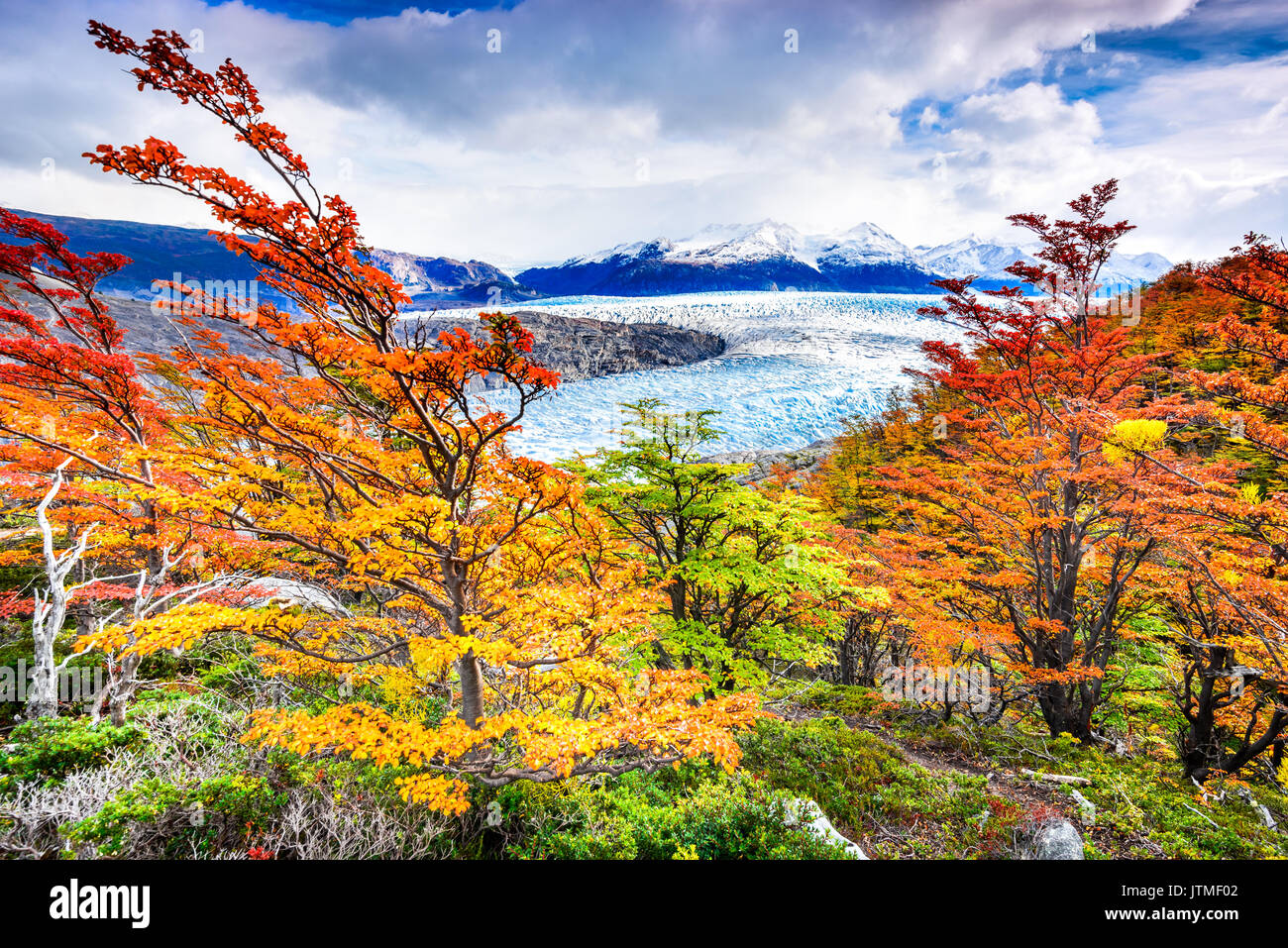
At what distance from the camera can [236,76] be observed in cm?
310

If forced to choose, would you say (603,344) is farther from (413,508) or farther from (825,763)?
(413,508)

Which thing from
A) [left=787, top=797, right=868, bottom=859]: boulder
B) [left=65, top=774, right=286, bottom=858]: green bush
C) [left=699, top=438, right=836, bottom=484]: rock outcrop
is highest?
[left=699, top=438, right=836, bottom=484]: rock outcrop

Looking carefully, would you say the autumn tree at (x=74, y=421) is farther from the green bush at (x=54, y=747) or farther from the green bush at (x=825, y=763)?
the green bush at (x=825, y=763)

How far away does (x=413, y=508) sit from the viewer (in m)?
3.97

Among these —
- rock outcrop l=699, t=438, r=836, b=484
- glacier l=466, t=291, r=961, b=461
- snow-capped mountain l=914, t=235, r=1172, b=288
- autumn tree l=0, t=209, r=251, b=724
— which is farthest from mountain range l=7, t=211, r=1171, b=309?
autumn tree l=0, t=209, r=251, b=724

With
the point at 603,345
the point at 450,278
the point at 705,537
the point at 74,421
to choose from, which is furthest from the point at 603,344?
the point at 450,278

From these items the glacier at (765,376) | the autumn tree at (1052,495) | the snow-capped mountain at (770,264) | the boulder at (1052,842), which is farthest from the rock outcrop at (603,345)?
the snow-capped mountain at (770,264)

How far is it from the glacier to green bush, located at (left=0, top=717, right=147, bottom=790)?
20.3m

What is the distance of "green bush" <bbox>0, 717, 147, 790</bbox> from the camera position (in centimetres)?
443

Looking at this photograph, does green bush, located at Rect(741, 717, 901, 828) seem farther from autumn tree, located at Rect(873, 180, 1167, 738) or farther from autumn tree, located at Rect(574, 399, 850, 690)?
autumn tree, located at Rect(873, 180, 1167, 738)

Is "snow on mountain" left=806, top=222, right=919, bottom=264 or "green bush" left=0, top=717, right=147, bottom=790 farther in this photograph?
"snow on mountain" left=806, top=222, right=919, bottom=264

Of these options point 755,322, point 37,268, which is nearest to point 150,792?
point 37,268

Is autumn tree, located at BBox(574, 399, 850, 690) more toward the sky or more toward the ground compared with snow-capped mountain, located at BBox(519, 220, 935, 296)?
more toward the ground

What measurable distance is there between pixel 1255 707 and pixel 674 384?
3777 centimetres
